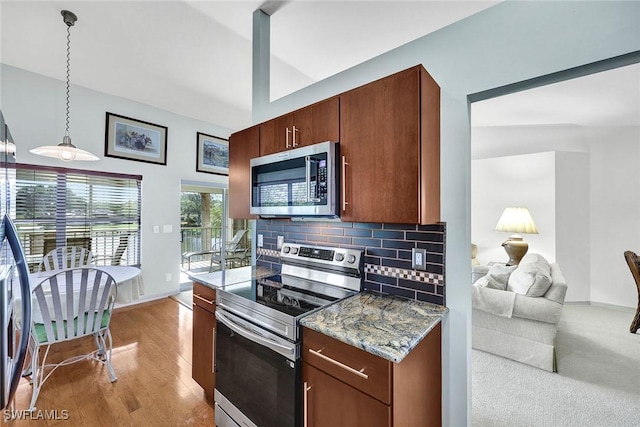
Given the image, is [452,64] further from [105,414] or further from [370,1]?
[105,414]

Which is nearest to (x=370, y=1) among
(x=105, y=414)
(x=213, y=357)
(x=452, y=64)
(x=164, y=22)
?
(x=452, y=64)

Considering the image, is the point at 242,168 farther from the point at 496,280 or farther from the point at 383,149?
the point at 496,280

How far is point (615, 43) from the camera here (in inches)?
40.9

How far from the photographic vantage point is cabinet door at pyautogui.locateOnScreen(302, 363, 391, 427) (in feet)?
3.35

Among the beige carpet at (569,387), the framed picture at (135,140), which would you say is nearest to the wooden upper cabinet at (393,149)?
the beige carpet at (569,387)

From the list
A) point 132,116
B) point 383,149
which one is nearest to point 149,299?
point 132,116

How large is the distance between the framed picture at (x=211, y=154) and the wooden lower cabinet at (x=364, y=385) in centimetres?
413

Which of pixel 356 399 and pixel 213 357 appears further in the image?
pixel 213 357

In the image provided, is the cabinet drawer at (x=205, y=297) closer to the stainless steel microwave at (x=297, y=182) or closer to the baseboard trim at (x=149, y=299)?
the stainless steel microwave at (x=297, y=182)

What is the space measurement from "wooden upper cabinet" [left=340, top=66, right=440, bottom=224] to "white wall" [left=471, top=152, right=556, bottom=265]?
3.94 meters

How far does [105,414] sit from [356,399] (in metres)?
1.89

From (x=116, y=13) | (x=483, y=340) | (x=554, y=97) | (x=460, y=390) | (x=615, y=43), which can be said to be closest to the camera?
(x=615, y=43)

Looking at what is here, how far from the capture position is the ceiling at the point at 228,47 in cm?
202

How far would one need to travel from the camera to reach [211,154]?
15.5 ft
